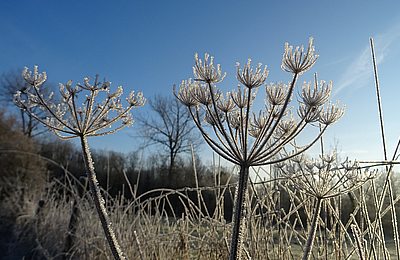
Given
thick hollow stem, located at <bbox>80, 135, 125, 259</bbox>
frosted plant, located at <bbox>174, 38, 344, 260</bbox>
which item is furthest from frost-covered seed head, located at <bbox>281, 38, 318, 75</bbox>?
thick hollow stem, located at <bbox>80, 135, 125, 259</bbox>

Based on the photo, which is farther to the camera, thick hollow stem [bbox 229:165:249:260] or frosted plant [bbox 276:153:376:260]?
frosted plant [bbox 276:153:376:260]

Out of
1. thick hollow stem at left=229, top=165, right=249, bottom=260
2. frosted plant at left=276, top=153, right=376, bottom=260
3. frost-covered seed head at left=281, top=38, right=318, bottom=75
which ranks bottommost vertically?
thick hollow stem at left=229, top=165, right=249, bottom=260

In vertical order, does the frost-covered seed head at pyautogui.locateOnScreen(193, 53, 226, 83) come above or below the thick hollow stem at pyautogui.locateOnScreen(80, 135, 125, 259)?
above

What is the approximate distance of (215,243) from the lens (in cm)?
148

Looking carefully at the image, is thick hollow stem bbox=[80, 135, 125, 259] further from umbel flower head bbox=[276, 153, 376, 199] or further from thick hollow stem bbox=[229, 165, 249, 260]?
umbel flower head bbox=[276, 153, 376, 199]

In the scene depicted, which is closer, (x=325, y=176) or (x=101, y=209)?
(x=101, y=209)

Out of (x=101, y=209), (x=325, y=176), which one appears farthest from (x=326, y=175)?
(x=101, y=209)

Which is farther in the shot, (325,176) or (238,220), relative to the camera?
(325,176)

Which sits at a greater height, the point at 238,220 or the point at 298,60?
the point at 298,60

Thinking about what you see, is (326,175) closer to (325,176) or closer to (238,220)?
(325,176)

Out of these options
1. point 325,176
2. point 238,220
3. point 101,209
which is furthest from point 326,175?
point 101,209

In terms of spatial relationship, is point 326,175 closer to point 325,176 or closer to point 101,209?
point 325,176

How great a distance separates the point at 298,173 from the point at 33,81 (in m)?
0.53

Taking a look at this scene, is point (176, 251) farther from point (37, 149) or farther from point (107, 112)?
point (37, 149)
